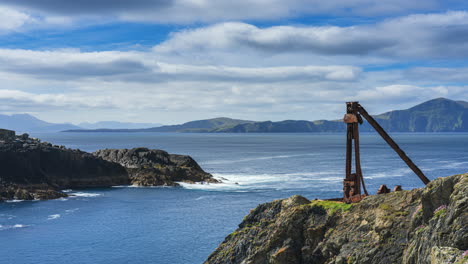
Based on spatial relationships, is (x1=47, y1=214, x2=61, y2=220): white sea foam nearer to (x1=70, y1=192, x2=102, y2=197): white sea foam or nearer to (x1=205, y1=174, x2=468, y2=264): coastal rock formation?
(x1=70, y1=192, x2=102, y2=197): white sea foam

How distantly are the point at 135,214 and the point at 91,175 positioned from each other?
4167 cm

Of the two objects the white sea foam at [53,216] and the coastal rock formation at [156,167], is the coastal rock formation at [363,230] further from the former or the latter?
the coastal rock formation at [156,167]

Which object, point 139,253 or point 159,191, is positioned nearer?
point 139,253

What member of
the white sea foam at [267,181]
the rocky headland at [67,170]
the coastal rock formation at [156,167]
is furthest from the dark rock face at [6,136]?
the white sea foam at [267,181]

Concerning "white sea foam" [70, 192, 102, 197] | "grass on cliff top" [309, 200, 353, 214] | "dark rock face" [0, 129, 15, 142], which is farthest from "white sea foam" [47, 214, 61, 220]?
"grass on cliff top" [309, 200, 353, 214]

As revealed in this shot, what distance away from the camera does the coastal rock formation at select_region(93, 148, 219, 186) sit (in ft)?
371

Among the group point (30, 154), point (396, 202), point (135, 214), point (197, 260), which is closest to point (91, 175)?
point (30, 154)

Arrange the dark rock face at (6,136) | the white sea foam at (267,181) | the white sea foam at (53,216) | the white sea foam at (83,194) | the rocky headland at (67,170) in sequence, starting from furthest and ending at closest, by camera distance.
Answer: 1. the dark rock face at (6,136)
2. the white sea foam at (267,181)
3. the rocky headland at (67,170)
4. the white sea foam at (83,194)
5. the white sea foam at (53,216)

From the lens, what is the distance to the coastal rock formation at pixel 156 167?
113188 millimetres

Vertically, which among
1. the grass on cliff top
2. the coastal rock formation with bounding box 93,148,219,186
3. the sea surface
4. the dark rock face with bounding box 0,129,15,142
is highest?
the dark rock face with bounding box 0,129,15,142

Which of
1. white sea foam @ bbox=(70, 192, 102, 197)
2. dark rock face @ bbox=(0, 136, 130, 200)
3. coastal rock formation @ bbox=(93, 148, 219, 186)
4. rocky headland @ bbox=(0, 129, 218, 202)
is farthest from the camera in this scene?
coastal rock formation @ bbox=(93, 148, 219, 186)

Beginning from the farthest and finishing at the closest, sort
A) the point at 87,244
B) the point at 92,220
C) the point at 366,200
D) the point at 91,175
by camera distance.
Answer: the point at 91,175, the point at 92,220, the point at 87,244, the point at 366,200

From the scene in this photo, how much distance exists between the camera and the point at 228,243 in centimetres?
2741

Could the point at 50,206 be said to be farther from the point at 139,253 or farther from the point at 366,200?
the point at 366,200
